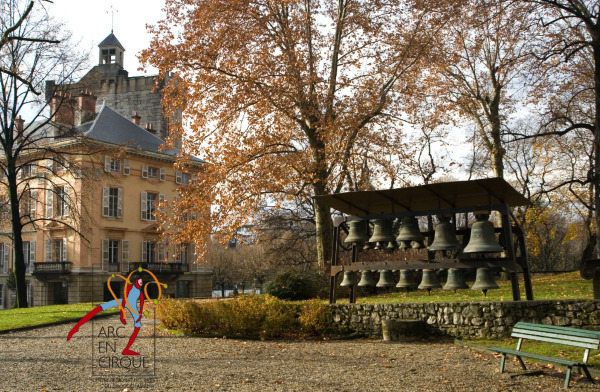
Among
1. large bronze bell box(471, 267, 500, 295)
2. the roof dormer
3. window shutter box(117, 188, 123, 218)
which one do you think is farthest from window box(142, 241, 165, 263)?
large bronze bell box(471, 267, 500, 295)

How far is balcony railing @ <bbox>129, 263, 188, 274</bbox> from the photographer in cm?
4350

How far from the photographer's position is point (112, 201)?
140 ft

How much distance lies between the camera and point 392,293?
20672 mm

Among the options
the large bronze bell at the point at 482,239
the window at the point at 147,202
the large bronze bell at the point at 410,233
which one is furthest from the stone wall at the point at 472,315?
the window at the point at 147,202

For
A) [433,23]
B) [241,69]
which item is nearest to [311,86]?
[241,69]

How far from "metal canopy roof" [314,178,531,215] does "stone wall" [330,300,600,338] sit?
206 cm

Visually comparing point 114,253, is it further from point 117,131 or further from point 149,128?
point 149,128

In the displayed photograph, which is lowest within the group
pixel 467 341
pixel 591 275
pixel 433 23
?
pixel 467 341

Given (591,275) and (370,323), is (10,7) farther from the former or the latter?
(591,275)

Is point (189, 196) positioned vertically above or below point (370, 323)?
above

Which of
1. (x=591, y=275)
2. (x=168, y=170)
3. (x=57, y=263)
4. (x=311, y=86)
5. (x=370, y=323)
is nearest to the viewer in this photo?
(x=591, y=275)

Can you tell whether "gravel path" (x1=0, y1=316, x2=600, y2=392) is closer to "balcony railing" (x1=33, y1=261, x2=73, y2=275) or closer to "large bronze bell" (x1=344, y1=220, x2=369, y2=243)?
"large bronze bell" (x1=344, y1=220, x2=369, y2=243)

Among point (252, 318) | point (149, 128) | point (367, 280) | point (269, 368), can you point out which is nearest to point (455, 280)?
point (367, 280)

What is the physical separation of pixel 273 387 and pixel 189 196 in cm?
1301
